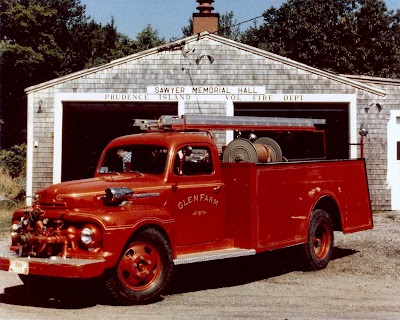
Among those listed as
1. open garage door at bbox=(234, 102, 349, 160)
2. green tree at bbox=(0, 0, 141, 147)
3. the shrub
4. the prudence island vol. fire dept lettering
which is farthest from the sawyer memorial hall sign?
green tree at bbox=(0, 0, 141, 147)

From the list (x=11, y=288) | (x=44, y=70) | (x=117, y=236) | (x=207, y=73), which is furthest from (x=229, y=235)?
(x=44, y=70)

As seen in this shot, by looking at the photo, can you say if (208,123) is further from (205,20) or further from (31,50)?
(31,50)

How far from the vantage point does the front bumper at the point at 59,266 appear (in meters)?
6.88

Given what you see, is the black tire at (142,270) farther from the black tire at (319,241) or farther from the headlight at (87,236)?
the black tire at (319,241)

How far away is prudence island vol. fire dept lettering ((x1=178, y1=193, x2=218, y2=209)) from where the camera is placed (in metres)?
8.22

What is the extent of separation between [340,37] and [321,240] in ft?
114

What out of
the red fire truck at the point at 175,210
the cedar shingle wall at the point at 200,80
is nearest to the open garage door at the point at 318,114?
the cedar shingle wall at the point at 200,80

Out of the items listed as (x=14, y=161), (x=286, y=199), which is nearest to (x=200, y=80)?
(x=286, y=199)

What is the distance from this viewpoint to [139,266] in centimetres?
748

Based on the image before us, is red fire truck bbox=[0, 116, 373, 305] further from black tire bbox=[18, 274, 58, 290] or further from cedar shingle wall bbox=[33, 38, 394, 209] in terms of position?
cedar shingle wall bbox=[33, 38, 394, 209]

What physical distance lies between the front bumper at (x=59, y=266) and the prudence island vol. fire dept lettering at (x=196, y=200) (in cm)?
152

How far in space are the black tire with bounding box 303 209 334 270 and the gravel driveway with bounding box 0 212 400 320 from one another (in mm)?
178

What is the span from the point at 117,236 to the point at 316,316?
225 cm

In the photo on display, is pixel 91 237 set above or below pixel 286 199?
below
